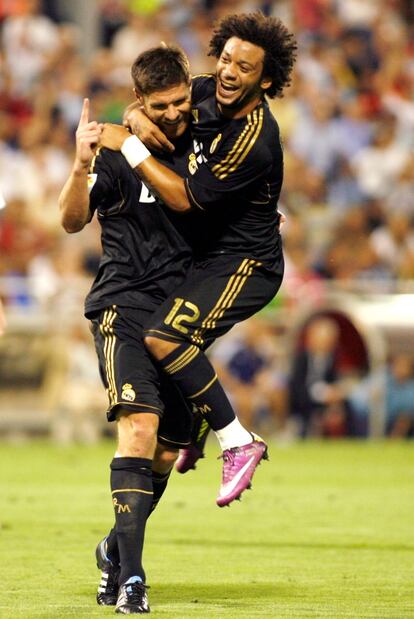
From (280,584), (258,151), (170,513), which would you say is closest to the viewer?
(258,151)

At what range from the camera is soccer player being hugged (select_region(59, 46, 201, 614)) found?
20.8 ft

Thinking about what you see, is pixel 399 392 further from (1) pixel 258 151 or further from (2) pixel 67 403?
(1) pixel 258 151

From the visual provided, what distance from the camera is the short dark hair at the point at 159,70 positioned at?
255 inches

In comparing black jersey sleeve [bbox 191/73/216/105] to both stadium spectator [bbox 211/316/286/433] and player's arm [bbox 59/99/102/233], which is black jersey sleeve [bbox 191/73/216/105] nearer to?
player's arm [bbox 59/99/102/233]

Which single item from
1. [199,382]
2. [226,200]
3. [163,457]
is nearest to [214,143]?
[226,200]

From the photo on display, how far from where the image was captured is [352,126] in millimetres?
19703

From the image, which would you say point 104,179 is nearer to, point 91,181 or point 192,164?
point 91,181

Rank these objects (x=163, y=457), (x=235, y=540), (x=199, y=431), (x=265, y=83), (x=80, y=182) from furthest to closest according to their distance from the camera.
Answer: (x=235, y=540)
(x=199, y=431)
(x=163, y=457)
(x=265, y=83)
(x=80, y=182)

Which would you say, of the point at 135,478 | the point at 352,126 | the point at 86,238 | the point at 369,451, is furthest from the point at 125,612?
the point at 352,126

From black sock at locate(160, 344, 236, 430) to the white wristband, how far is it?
865mm

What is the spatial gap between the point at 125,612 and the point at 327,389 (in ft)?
34.2

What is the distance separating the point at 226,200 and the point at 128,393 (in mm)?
1013

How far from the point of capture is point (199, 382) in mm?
6543

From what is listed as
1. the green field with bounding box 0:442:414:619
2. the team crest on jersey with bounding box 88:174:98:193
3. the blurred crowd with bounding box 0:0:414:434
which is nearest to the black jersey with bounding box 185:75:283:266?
the team crest on jersey with bounding box 88:174:98:193
